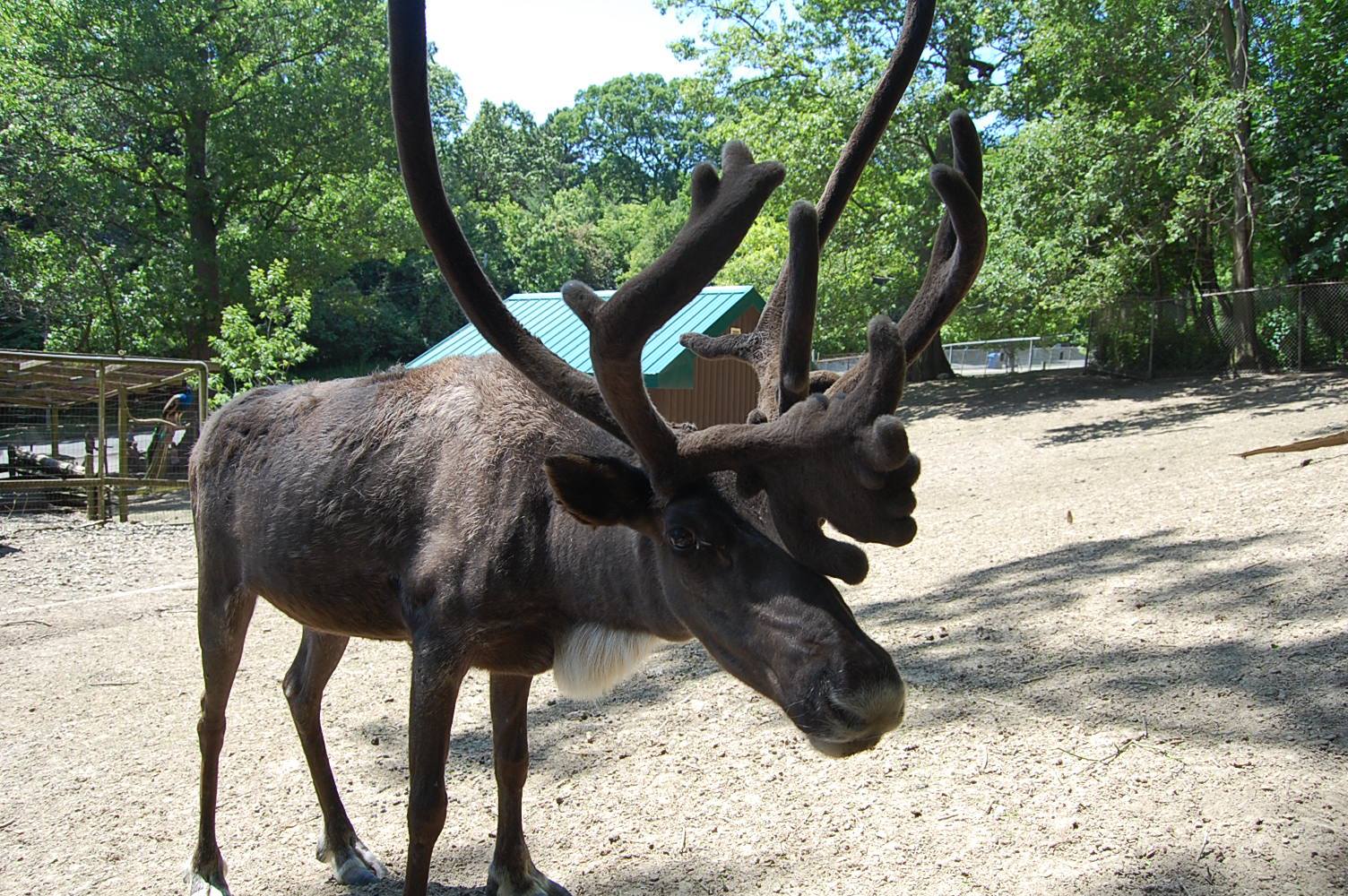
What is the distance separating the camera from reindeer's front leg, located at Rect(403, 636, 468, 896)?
3.44 m

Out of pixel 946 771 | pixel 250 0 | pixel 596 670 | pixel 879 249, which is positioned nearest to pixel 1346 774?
pixel 946 771

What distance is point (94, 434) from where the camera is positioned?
16.4m

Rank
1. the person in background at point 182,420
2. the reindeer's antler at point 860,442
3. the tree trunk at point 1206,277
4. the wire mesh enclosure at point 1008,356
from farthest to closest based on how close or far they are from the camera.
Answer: the wire mesh enclosure at point 1008,356
the tree trunk at point 1206,277
the person in background at point 182,420
the reindeer's antler at point 860,442

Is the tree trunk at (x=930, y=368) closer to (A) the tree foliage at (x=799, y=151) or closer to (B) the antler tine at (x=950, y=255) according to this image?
(A) the tree foliage at (x=799, y=151)

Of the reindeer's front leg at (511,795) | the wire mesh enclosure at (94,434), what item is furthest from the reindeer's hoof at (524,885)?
the wire mesh enclosure at (94,434)

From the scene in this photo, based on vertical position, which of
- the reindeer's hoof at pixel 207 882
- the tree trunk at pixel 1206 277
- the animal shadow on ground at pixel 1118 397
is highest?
the tree trunk at pixel 1206 277

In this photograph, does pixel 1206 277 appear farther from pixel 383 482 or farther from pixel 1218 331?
pixel 383 482

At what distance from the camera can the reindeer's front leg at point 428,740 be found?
11.3ft

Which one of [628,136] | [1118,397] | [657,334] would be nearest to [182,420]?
[657,334]

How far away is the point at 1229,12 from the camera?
1956cm

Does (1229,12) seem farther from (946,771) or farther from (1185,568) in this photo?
(946,771)

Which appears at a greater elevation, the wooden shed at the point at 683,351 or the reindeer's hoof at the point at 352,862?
the wooden shed at the point at 683,351

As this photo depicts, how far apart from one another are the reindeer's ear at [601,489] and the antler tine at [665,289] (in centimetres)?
12

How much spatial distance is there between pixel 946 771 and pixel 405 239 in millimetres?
22261
